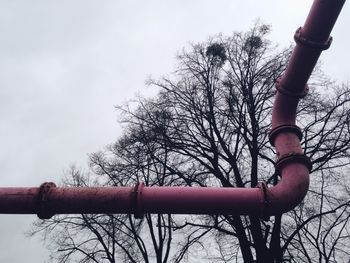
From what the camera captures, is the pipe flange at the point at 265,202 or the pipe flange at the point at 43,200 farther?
the pipe flange at the point at 43,200

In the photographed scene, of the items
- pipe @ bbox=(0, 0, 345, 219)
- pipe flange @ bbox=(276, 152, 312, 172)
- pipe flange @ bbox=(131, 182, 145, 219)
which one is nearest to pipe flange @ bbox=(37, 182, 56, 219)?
pipe @ bbox=(0, 0, 345, 219)

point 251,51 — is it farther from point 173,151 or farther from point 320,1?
point 320,1

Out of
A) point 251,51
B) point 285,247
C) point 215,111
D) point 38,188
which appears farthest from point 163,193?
point 251,51

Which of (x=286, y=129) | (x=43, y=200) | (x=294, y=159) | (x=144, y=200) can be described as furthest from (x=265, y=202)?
(x=43, y=200)

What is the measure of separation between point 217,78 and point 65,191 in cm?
996

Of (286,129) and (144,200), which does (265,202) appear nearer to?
(286,129)

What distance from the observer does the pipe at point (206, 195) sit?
571 centimetres

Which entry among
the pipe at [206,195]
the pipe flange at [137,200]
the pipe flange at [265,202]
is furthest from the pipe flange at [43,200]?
the pipe flange at [265,202]

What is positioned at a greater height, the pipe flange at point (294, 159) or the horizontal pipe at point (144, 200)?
the pipe flange at point (294, 159)

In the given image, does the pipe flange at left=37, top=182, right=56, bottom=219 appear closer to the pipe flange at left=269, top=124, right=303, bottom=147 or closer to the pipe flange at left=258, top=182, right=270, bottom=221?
the pipe flange at left=258, top=182, right=270, bottom=221

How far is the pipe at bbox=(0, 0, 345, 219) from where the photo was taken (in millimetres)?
5715

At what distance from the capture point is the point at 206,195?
574 cm

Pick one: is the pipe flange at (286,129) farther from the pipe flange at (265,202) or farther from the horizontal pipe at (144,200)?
the pipe flange at (265,202)

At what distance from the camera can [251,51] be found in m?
15.0
